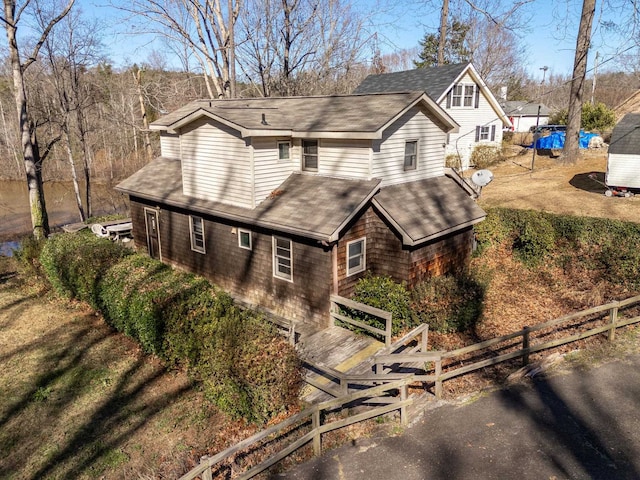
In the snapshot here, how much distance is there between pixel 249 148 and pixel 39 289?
10.9 meters

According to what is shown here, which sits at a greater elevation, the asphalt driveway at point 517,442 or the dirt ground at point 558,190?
the dirt ground at point 558,190

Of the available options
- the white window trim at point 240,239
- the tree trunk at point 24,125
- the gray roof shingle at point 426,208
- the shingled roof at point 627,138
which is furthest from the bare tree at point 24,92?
the shingled roof at point 627,138

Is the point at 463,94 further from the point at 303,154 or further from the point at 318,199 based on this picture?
the point at 318,199

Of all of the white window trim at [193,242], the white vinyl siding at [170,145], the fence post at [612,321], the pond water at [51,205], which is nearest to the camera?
the fence post at [612,321]

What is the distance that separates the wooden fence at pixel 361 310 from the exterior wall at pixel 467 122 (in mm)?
23606

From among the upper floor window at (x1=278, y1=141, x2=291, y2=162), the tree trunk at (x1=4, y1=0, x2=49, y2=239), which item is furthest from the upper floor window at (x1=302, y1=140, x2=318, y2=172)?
the tree trunk at (x1=4, y1=0, x2=49, y2=239)

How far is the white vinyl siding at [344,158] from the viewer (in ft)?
45.5

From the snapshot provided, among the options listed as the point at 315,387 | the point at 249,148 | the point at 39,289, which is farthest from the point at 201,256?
the point at 315,387

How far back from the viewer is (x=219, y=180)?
15.4m

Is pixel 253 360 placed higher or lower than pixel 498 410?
higher

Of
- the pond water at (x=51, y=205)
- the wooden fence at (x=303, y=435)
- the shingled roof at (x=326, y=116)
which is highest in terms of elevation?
the shingled roof at (x=326, y=116)

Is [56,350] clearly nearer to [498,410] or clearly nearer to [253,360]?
[253,360]

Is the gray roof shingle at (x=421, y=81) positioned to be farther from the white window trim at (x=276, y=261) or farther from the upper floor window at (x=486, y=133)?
the white window trim at (x=276, y=261)

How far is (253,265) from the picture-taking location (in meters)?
15.0
